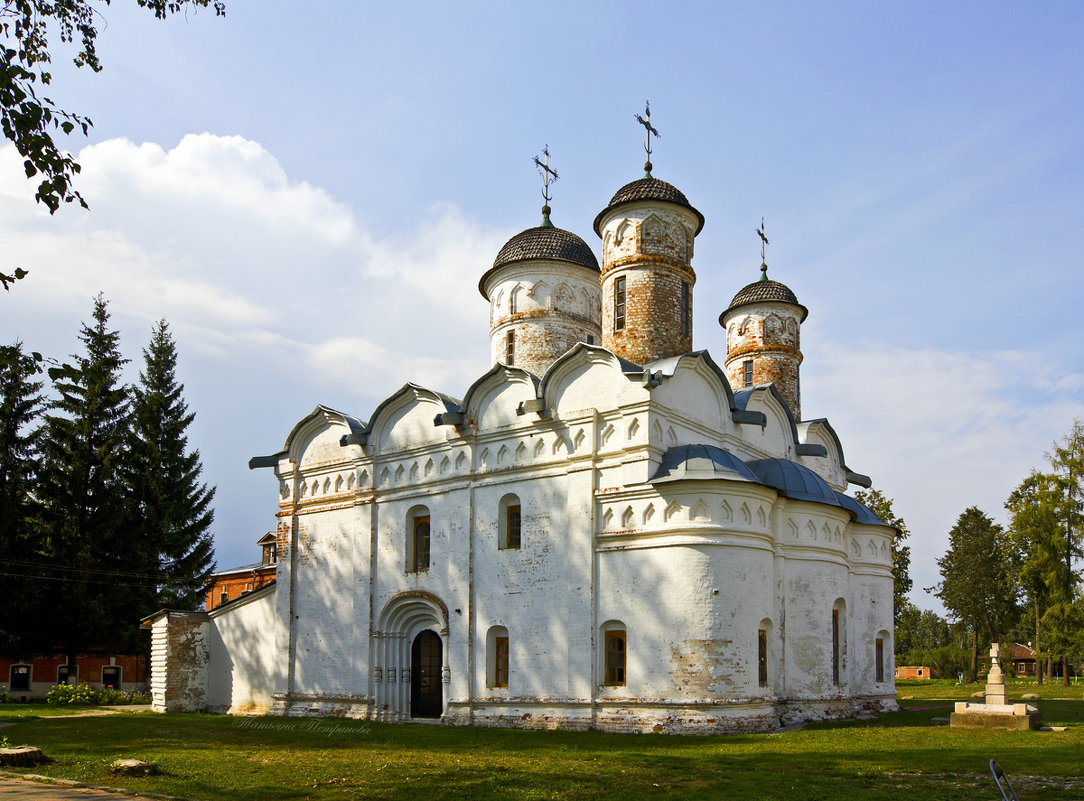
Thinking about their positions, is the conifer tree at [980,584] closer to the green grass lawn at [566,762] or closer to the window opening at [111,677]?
the green grass lawn at [566,762]

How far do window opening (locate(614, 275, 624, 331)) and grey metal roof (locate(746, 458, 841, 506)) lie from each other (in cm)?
432

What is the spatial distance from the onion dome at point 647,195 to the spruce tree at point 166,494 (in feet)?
62.5

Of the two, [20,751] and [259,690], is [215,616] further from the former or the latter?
[20,751]

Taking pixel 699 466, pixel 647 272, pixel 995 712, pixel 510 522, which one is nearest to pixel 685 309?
pixel 647 272

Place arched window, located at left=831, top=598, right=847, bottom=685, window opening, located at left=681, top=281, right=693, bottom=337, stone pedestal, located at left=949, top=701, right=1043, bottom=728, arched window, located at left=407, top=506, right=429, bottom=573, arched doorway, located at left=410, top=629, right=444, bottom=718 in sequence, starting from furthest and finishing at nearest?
window opening, located at left=681, top=281, right=693, bottom=337, arched window, located at left=407, top=506, right=429, bottom=573, arched doorway, located at left=410, top=629, right=444, bottom=718, arched window, located at left=831, top=598, right=847, bottom=685, stone pedestal, located at left=949, top=701, right=1043, bottom=728

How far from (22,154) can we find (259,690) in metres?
17.1

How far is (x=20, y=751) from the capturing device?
37.0ft

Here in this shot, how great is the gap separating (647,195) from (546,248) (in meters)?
3.16

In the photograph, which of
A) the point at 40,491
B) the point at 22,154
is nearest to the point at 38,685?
the point at 40,491

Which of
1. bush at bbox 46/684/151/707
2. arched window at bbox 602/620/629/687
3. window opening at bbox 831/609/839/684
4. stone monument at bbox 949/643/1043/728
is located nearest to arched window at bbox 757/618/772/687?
window opening at bbox 831/609/839/684

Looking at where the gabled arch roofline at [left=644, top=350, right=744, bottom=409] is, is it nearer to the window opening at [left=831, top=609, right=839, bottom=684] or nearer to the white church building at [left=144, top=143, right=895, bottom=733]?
the white church building at [left=144, top=143, right=895, bottom=733]

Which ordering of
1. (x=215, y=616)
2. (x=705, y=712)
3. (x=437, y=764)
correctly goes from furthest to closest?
(x=215, y=616), (x=705, y=712), (x=437, y=764)

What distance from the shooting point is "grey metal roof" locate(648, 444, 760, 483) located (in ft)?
52.4

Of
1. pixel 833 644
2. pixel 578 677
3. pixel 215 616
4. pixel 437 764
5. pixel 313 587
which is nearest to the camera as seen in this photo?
pixel 437 764
